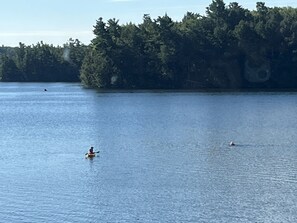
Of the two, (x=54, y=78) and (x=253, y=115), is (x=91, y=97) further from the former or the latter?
(x=54, y=78)

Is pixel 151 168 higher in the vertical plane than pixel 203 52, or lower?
lower

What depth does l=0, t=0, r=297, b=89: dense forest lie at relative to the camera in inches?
4412

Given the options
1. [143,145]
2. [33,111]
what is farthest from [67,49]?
[143,145]

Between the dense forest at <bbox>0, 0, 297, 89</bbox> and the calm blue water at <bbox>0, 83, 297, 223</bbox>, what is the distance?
143 ft

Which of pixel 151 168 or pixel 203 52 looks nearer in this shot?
pixel 151 168

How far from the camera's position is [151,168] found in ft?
119

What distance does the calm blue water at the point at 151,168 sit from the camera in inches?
1070

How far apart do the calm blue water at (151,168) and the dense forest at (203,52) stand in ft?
143

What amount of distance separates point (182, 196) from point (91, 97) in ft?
238

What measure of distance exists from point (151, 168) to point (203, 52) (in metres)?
79.5

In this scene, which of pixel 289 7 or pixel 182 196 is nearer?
pixel 182 196

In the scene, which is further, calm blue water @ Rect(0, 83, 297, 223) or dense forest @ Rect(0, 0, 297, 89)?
dense forest @ Rect(0, 0, 297, 89)

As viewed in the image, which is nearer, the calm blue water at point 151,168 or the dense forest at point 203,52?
the calm blue water at point 151,168

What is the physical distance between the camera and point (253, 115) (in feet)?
220
